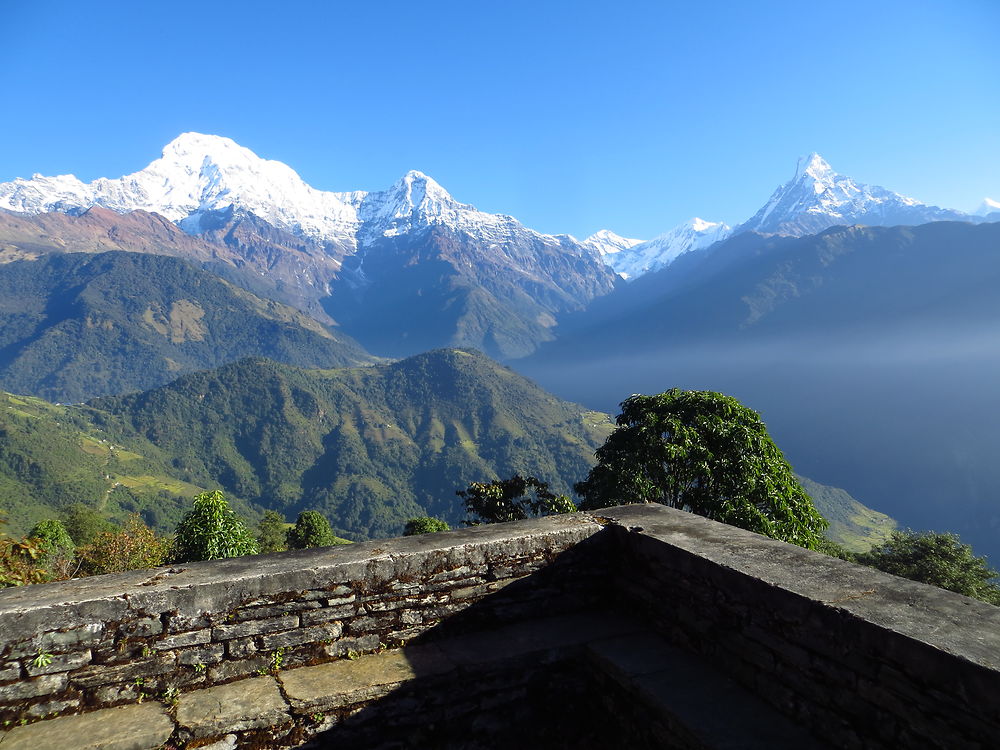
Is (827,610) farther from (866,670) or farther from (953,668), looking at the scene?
(953,668)

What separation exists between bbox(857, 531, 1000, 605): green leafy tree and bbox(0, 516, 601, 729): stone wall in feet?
104

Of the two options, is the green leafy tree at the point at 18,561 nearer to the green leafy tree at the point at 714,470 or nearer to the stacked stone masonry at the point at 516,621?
the stacked stone masonry at the point at 516,621

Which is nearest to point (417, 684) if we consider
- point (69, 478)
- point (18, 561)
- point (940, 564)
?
point (18, 561)

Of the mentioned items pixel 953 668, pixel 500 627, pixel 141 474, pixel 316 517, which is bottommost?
pixel 141 474

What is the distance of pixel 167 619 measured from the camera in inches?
163

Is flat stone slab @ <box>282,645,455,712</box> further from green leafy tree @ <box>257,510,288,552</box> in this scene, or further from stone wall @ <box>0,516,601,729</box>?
green leafy tree @ <box>257,510,288,552</box>

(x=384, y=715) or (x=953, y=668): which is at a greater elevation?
(x=953, y=668)

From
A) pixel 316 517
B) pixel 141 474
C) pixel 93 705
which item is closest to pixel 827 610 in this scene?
pixel 93 705

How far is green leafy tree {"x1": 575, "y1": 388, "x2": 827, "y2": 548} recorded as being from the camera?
37.6 feet

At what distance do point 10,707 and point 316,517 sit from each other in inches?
2427

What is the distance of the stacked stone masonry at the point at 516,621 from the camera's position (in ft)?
10.3

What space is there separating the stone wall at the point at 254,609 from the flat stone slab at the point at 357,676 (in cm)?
11

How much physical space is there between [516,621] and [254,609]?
2.21 meters

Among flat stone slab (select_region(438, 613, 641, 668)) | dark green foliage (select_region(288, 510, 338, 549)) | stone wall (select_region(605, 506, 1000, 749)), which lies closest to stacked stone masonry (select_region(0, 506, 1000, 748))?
stone wall (select_region(605, 506, 1000, 749))
